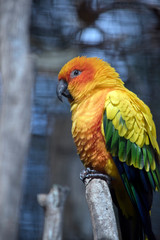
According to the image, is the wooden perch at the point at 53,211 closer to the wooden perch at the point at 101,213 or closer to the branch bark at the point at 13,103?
the branch bark at the point at 13,103

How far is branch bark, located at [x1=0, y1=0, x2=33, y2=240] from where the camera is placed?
2.46 metres

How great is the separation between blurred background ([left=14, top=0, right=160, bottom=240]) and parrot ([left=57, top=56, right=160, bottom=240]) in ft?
2.03

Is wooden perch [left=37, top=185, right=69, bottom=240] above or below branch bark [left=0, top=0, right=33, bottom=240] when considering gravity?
below

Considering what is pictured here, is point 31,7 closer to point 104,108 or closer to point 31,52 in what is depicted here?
point 31,52

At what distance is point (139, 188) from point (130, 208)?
0.39ft

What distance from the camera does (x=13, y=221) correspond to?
2.42 meters

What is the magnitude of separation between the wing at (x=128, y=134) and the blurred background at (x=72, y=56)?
620 millimetres

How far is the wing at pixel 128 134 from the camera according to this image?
1.30 m

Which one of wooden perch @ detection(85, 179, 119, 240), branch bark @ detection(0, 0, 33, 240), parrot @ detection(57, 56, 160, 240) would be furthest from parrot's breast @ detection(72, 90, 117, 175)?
branch bark @ detection(0, 0, 33, 240)

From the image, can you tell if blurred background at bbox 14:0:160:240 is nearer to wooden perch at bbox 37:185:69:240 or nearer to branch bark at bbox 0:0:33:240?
branch bark at bbox 0:0:33:240

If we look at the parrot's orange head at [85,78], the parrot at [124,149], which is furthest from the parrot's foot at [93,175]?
the parrot's orange head at [85,78]

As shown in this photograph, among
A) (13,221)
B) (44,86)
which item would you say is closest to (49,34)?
(44,86)

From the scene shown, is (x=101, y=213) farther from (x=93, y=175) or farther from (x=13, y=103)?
(x=13, y=103)

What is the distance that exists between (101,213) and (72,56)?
2.06 metres
